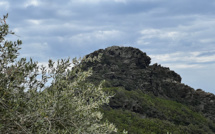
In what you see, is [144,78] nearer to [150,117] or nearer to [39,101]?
[150,117]

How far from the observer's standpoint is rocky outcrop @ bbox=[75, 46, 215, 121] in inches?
2551

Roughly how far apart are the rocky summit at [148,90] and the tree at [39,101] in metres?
36.0

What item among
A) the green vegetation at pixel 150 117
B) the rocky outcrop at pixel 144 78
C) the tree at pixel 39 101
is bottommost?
the green vegetation at pixel 150 117

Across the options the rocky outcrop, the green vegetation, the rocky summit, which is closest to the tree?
the green vegetation

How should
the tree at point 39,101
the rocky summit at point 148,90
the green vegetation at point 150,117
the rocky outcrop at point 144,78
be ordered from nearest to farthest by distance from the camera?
the tree at point 39,101 → the green vegetation at point 150,117 → the rocky summit at point 148,90 → the rocky outcrop at point 144,78

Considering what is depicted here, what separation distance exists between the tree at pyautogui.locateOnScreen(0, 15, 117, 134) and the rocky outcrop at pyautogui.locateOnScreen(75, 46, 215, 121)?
171 feet

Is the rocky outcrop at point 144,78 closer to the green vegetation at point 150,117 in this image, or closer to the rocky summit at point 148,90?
the rocky summit at point 148,90

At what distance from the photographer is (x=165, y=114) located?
50.1 meters

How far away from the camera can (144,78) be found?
70438 millimetres

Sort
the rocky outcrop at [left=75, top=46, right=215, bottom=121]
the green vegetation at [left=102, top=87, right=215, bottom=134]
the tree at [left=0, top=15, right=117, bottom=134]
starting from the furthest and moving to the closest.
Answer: the rocky outcrop at [left=75, top=46, right=215, bottom=121] → the green vegetation at [left=102, top=87, right=215, bottom=134] → the tree at [left=0, top=15, right=117, bottom=134]

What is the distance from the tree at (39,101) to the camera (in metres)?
5.43

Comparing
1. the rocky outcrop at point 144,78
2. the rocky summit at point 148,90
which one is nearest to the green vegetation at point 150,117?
the rocky summit at point 148,90

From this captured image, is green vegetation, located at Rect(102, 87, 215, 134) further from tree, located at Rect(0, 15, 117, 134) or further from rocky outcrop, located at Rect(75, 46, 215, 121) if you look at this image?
tree, located at Rect(0, 15, 117, 134)

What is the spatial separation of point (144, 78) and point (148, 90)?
16.9 ft
